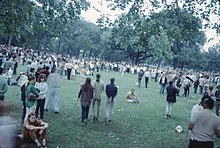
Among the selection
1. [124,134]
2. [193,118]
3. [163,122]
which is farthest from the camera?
Answer: [163,122]

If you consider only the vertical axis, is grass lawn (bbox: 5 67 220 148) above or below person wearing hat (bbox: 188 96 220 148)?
below

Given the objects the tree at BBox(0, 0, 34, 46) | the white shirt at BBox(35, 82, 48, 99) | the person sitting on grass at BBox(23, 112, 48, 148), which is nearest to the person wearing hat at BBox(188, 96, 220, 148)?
the person sitting on grass at BBox(23, 112, 48, 148)

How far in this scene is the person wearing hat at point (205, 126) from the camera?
610 centimetres

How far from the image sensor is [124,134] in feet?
36.6

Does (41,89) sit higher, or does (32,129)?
(41,89)

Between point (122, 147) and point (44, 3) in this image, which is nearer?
point (122, 147)

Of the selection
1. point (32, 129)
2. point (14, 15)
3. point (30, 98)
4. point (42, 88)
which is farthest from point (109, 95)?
point (14, 15)

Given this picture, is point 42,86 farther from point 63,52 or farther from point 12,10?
point 63,52

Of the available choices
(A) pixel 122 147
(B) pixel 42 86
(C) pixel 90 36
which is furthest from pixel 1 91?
(C) pixel 90 36

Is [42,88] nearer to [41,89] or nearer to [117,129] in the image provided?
[41,89]

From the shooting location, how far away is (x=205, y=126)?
613cm

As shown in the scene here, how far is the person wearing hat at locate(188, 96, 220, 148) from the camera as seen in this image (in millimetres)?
6098

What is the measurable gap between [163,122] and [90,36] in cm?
7206

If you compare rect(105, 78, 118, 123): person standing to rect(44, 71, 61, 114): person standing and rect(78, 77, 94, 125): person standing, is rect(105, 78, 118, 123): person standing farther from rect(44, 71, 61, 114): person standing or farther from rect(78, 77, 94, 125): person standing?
rect(44, 71, 61, 114): person standing
